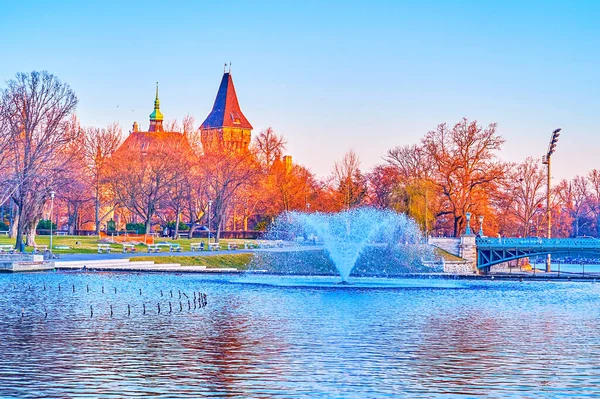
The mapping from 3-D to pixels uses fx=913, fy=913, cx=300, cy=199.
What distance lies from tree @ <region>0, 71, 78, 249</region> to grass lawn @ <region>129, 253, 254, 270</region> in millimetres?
8483

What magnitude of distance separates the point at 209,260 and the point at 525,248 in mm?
26366

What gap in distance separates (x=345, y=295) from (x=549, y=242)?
121 feet

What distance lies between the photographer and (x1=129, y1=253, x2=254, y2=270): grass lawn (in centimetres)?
5719

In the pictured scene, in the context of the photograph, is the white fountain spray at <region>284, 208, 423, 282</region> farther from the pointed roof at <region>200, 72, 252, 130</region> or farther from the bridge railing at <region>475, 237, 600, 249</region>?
the pointed roof at <region>200, 72, 252, 130</region>

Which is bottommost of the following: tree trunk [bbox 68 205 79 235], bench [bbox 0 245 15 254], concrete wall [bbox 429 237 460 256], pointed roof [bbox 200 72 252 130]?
bench [bbox 0 245 15 254]

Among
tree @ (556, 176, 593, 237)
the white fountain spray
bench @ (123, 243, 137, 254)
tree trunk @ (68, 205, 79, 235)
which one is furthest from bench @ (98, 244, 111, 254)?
tree @ (556, 176, 593, 237)

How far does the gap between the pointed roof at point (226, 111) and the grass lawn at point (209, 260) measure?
289ft

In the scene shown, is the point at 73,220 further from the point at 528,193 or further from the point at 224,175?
the point at 528,193

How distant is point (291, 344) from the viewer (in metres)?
23.8

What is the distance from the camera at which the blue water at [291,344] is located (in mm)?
18172

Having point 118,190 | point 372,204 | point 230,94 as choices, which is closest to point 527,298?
point 118,190

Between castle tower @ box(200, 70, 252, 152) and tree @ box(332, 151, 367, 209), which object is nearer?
tree @ box(332, 151, 367, 209)

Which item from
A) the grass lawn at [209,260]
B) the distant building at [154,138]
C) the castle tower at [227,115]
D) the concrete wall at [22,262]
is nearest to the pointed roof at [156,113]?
the distant building at [154,138]

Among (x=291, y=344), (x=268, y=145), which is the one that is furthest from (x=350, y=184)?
(x=291, y=344)
